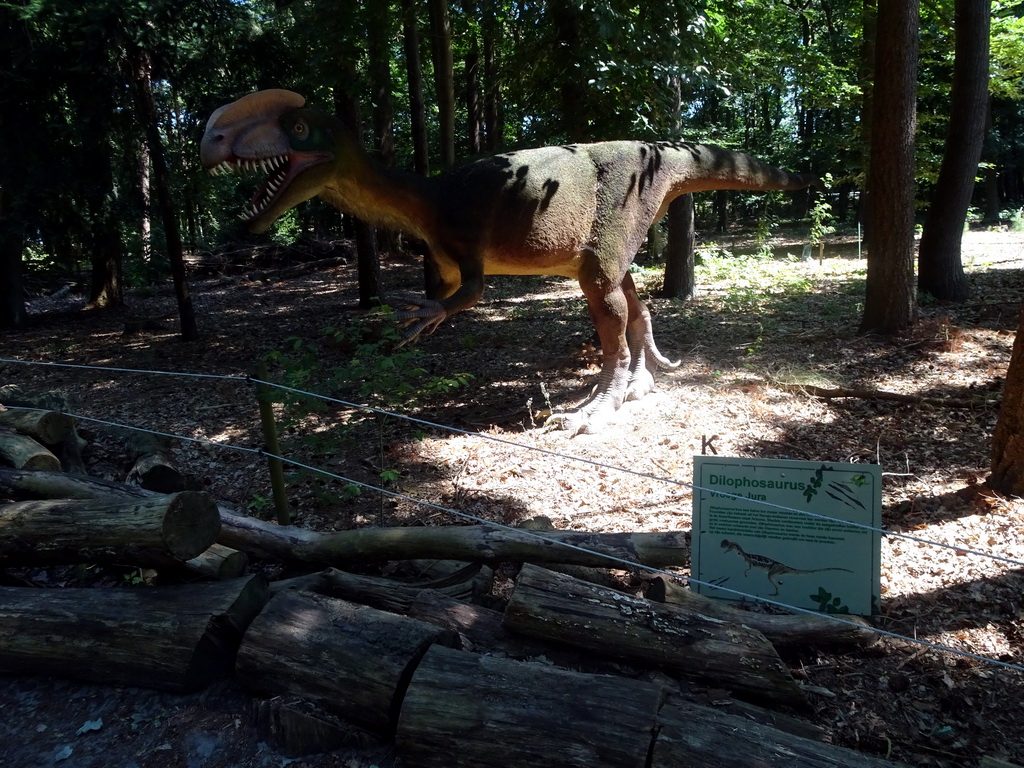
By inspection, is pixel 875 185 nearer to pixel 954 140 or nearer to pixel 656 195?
pixel 954 140

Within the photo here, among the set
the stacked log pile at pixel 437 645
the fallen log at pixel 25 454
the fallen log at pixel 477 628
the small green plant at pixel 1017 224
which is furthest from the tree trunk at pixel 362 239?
the small green plant at pixel 1017 224

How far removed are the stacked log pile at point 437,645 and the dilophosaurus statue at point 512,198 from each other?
1.81 m

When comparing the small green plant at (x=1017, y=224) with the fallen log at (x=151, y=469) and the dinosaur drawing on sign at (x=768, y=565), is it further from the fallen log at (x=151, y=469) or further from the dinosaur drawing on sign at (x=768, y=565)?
the fallen log at (x=151, y=469)

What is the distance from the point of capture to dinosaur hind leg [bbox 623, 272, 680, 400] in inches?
255

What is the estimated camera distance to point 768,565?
9.97ft

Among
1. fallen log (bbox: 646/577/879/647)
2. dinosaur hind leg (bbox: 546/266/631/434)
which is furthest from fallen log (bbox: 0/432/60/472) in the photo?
fallen log (bbox: 646/577/879/647)

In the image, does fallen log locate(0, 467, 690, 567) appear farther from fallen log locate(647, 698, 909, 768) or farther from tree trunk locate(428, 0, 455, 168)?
tree trunk locate(428, 0, 455, 168)

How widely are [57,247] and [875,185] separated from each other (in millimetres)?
11026

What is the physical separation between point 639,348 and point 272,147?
401cm

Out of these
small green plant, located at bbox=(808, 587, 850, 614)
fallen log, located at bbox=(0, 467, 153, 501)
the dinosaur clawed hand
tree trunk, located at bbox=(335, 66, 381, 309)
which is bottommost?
small green plant, located at bbox=(808, 587, 850, 614)

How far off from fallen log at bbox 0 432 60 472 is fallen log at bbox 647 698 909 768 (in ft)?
13.0

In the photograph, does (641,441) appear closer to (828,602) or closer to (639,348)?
(639,348)

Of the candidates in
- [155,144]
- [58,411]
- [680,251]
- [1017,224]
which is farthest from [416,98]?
[1017,224]

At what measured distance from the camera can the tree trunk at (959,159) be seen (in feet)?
27.1
